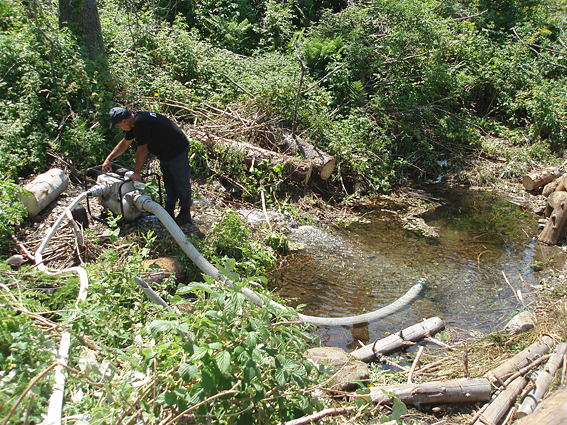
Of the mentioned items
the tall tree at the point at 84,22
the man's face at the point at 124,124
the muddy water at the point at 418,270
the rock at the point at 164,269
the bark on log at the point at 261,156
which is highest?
the tall tree at the point at 84,22

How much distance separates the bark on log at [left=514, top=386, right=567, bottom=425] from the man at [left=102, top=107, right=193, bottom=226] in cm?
463

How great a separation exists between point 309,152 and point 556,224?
4412mm

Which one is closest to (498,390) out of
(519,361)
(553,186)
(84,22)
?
(519,361)

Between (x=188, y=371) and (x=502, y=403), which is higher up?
(x=188, y=371)

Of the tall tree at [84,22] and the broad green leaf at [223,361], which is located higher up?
the tall tree at [84,22]

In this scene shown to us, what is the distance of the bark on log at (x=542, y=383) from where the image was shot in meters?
3.33

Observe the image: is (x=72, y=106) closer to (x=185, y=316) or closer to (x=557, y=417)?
(x=185, y=316)

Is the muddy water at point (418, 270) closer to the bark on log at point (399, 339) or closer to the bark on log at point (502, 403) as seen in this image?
the bark on log at point (399, 339)

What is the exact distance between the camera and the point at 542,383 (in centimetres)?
359

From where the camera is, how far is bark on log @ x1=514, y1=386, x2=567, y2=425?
8.41 ft

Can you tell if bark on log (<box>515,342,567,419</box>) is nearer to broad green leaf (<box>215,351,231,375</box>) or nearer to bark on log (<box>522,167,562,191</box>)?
broad green leaf (<box>215,351,231,375</box>)

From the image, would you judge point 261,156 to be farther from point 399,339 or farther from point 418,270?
point 399,339

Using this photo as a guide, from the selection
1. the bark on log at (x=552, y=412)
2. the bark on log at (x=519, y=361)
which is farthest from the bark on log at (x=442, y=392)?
the bark on log at (x=552, y=412)

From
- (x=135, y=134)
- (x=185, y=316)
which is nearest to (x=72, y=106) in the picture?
(x=135, y=134)
